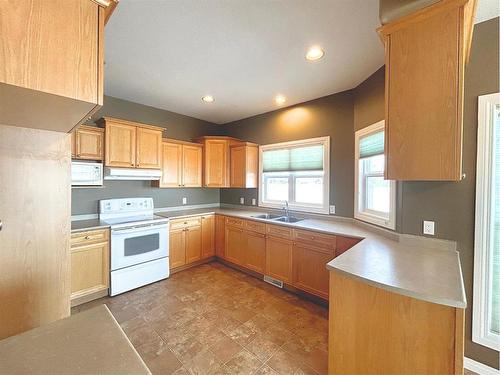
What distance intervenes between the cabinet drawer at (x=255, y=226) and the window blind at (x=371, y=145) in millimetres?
1635

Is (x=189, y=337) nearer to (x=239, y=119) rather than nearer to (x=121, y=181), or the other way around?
(x=121, y=181)

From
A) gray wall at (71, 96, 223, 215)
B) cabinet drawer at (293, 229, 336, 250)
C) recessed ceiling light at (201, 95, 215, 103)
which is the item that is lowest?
cabinet drawer at (293, 229, 336, 250)

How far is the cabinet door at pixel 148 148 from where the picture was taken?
3.23 metres

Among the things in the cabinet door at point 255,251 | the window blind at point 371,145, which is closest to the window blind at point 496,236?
the window blind at point 371,145

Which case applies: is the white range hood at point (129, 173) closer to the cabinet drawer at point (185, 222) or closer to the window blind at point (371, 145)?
the cabinet drawer at point (185, 222)

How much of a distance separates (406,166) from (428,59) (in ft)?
2.20

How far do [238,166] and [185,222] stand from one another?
1374mm

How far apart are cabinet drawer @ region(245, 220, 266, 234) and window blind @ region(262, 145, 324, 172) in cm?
107

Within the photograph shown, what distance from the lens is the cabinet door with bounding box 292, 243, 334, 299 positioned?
8.39 feet

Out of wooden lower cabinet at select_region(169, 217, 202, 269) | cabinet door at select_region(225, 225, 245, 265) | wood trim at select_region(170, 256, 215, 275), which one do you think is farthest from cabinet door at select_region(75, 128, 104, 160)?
cabinet door at select_region(225, 225, 245, 265)

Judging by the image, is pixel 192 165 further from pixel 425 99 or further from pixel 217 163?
pixel 425 99

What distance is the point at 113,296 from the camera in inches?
109

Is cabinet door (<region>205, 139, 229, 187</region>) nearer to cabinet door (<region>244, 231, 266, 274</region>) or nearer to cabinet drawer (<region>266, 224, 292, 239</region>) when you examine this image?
cabinet door (<region>244, 231, 266, 274</region>)

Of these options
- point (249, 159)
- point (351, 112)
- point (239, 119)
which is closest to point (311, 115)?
point (351, 112)
